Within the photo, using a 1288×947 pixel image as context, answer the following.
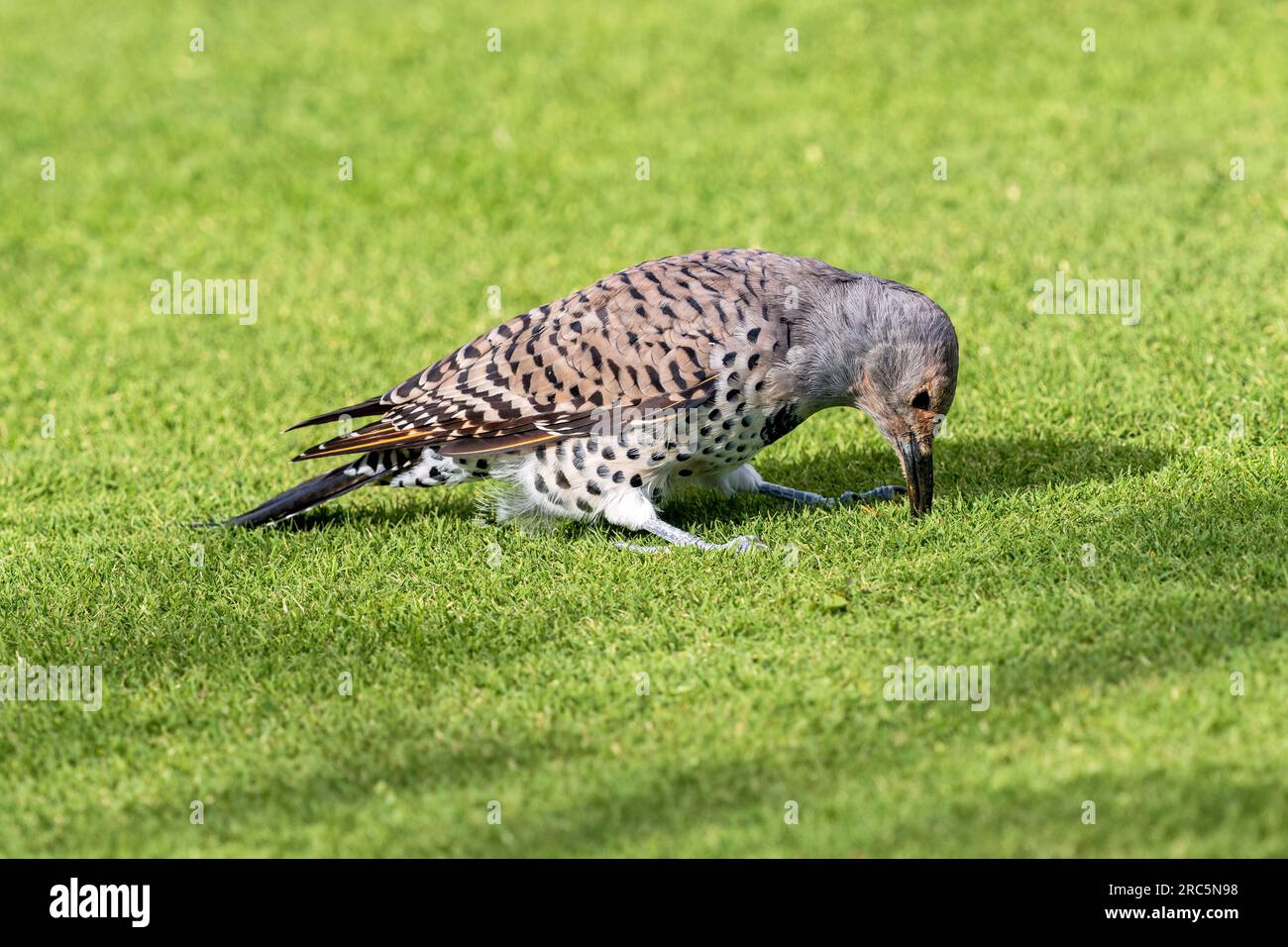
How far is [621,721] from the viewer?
207 inches

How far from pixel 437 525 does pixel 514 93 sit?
802 centimetres

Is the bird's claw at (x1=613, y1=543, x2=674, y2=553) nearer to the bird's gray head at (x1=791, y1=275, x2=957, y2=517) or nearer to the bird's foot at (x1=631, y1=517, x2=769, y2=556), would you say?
the bird's foot at (x1=631, y1=517, x2=769, y2=556)

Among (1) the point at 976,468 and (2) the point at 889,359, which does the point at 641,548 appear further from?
(1) the point at 976,468

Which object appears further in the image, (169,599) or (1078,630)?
(169,599)

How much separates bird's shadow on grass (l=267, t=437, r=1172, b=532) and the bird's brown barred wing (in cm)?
67

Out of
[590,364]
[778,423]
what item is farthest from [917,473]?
[590,364]

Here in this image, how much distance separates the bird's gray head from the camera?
6367 mm

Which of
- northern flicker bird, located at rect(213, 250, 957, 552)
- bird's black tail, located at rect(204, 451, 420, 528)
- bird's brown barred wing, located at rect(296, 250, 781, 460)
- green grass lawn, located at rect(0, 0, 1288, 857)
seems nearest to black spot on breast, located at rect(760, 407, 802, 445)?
northern flicker bird, located at rect(213, 250, 957, 552)

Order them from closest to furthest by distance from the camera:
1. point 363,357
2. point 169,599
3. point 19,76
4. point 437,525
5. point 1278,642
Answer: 1. point 1278,642
2. point 169,599
3. point 437,525
4. point 363,357
5. point 19,76

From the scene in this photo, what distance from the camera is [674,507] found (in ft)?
23.5
